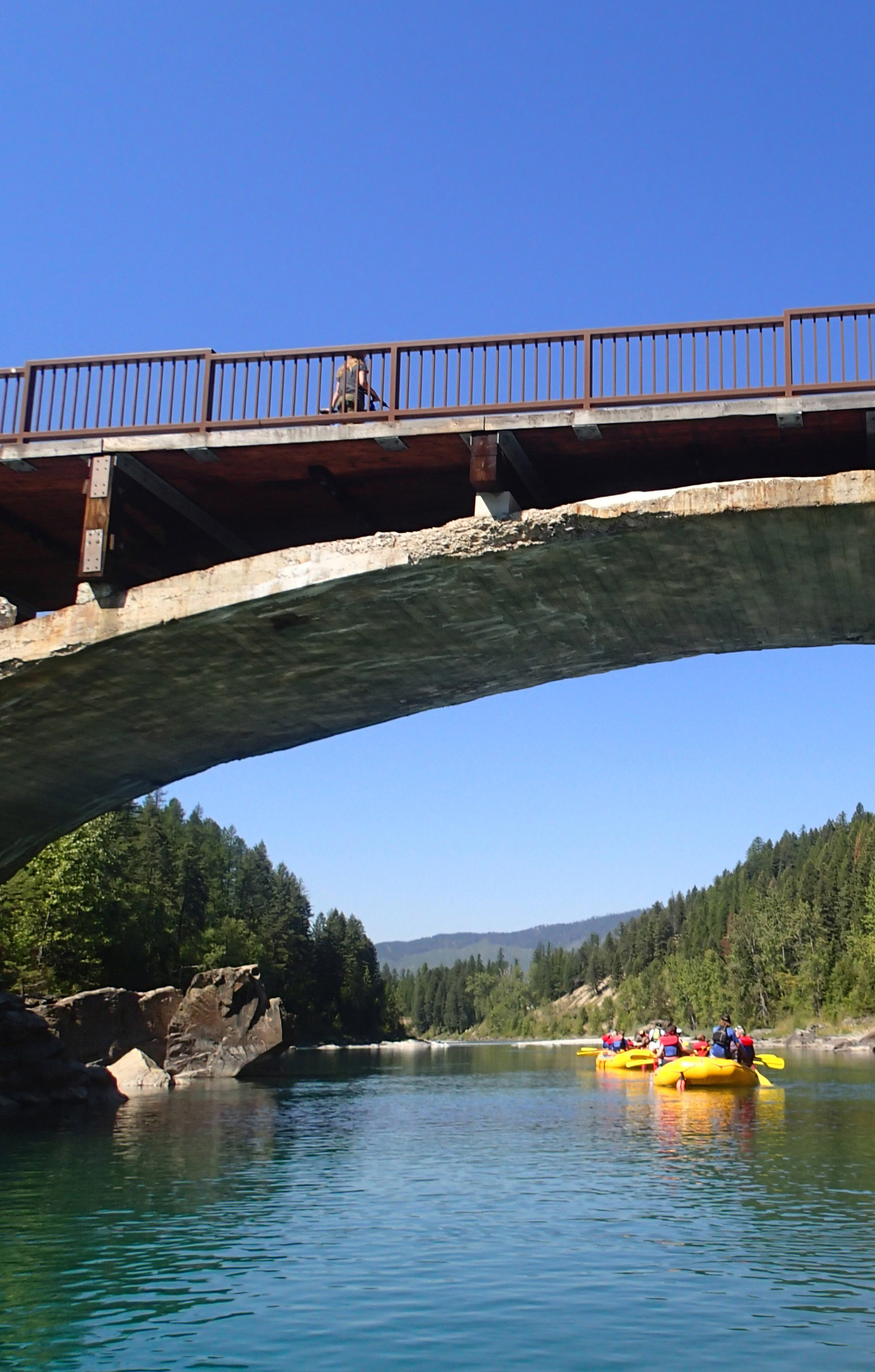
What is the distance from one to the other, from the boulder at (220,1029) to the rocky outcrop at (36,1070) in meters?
10.9

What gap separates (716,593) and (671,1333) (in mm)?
7736

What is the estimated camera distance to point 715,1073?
101 ft

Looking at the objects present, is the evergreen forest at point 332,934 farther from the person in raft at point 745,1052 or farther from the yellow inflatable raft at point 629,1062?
the person in raft at point 745,1052

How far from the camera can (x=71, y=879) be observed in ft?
144

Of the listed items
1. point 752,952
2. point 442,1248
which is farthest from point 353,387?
point 752,952

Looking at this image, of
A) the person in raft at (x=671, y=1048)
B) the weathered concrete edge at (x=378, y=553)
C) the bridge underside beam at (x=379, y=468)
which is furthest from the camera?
the person in raft at (x=671, y=1048)

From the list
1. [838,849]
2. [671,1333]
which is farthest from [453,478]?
[838,849]

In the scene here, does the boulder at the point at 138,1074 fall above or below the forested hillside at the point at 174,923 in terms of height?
below

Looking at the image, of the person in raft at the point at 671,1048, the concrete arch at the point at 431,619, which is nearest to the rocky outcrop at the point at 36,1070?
the concrete arch at the point at 431,619

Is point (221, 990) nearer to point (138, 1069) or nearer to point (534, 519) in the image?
point (138, 1069)

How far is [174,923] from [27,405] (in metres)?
59.9

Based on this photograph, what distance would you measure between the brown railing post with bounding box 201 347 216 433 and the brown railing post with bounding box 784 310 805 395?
19.6 ft

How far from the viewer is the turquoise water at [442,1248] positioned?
7.77 m

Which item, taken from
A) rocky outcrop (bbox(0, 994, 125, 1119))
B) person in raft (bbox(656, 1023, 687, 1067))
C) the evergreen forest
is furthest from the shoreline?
rocky outcrop (bbox(0, 994, 125, 1119))
